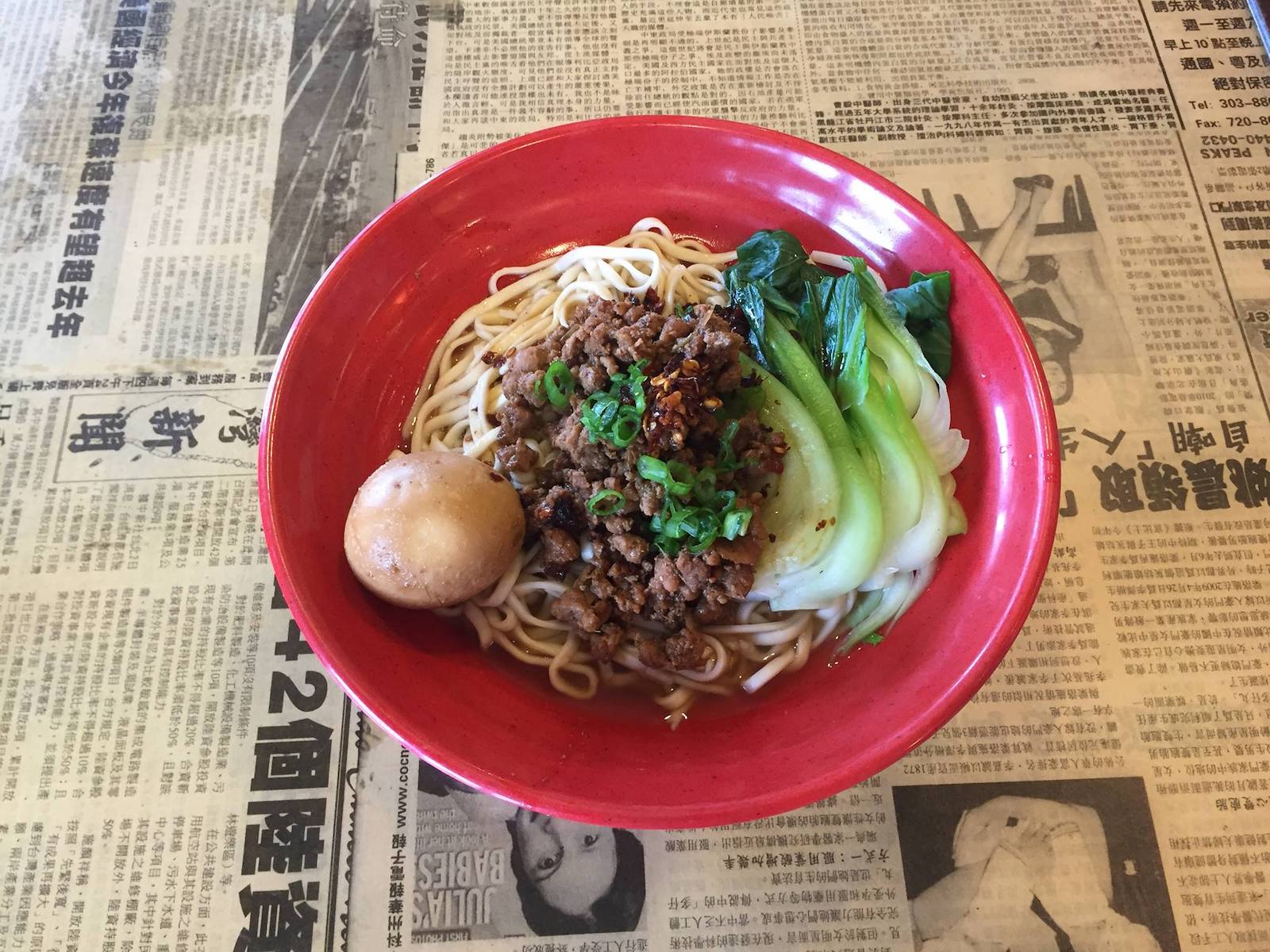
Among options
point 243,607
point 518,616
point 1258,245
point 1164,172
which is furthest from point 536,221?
point 1258,245

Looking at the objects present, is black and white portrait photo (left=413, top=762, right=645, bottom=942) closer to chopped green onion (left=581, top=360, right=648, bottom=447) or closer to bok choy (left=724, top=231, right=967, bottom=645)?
bok choy (left=724, top=231, right=967, bottom=645)

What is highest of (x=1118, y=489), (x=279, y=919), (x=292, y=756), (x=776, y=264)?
(x=776, y=264)

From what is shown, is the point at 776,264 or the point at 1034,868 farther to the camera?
the point at 776,264

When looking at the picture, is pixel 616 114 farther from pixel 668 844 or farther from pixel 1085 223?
pixel 668 844

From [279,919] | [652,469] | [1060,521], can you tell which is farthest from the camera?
[1060,521]

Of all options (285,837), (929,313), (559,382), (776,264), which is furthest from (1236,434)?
(285,837)

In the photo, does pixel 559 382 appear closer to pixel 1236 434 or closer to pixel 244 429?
pixel 244 429
